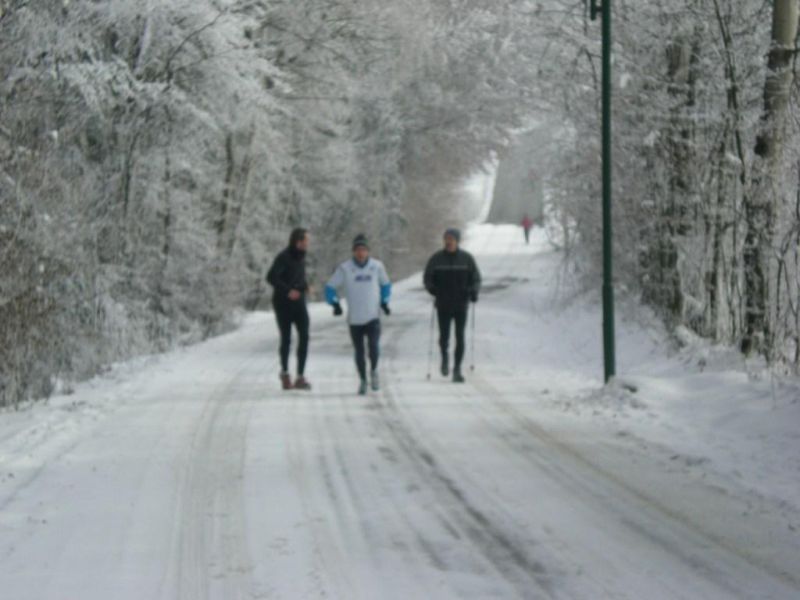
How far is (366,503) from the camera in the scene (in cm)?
814

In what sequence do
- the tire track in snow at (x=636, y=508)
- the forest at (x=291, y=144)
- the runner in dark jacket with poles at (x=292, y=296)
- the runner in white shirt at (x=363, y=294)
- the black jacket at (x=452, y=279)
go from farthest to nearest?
the black jacket at (x=452, y=279)
the runner in dark jacket with poles at (x=292, y=296)
the runner in white shirt at (x=363, y=294)
the forest at (x=291, y=144)
the tire track in snow at (x=636, y=508)

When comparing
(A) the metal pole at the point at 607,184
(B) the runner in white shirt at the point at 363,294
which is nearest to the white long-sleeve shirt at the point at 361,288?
(B) the runner in white shirt at the point at 363,294

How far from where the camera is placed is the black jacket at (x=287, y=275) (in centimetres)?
1458

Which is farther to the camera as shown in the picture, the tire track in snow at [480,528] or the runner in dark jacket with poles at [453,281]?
the runner in dark jacket with poles at [453,281]

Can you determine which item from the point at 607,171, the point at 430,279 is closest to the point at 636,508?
the point at 607,171

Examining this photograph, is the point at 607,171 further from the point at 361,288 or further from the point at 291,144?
the point at 291,144

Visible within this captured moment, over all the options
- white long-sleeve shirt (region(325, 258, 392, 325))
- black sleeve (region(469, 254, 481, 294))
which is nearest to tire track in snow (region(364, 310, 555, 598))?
white long-sleeve shirt (region(325, 258, 392, 325))

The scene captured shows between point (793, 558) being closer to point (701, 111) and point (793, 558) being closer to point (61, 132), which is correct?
point (701, 111)

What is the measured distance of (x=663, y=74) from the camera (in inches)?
744

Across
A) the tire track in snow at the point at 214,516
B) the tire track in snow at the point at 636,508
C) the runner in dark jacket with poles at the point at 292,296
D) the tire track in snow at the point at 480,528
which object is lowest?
the tire track in snow at the point at 636,508

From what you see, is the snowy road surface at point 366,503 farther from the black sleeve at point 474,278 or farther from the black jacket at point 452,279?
the black sleeve at point 474,278

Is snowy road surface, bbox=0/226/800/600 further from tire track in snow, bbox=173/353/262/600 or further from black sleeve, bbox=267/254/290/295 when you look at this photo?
black sleeve, bbox=267/254/290/295

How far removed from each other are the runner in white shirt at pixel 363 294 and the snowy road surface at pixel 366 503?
640mm

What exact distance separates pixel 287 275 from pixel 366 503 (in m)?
6.75
